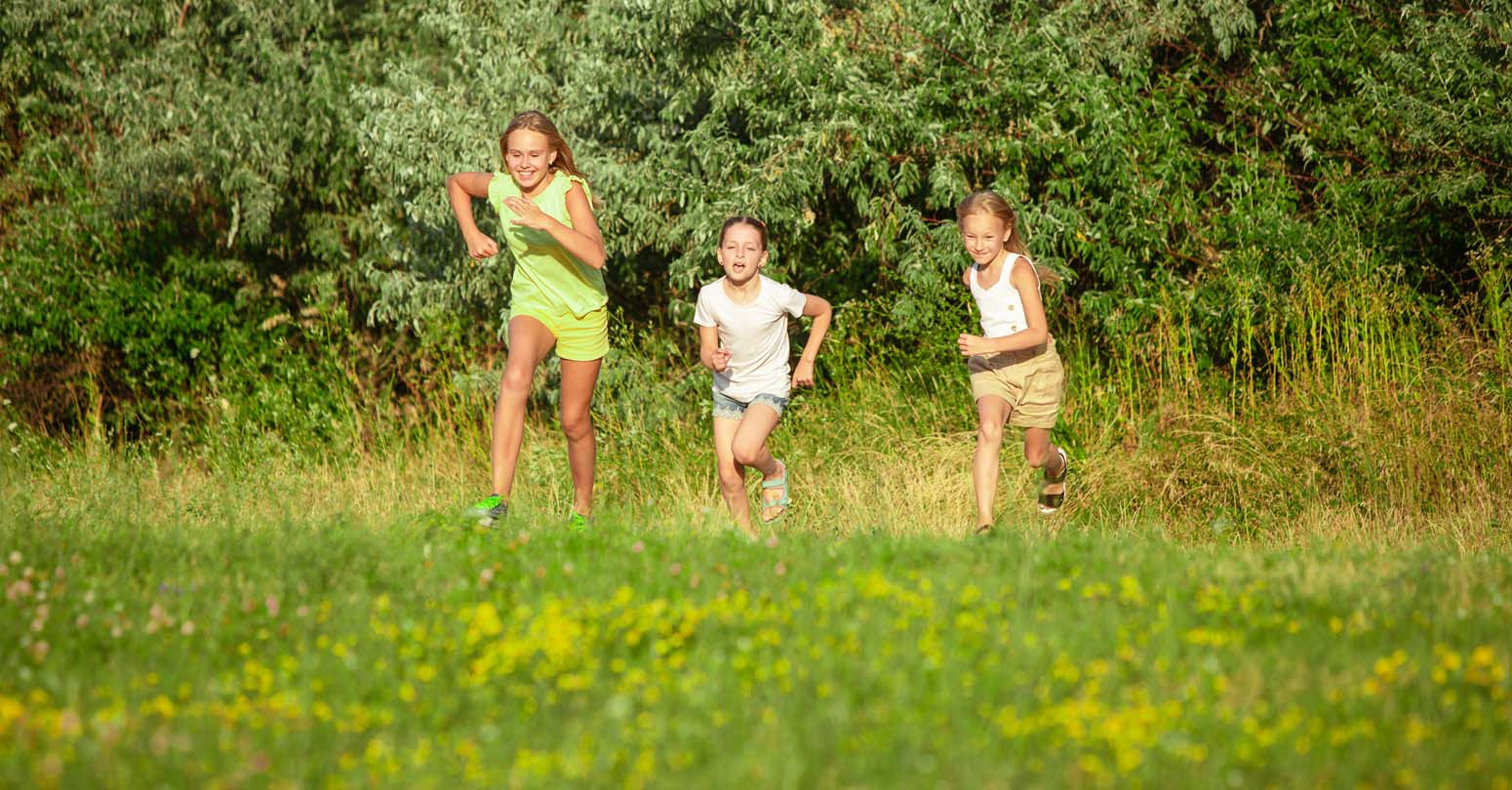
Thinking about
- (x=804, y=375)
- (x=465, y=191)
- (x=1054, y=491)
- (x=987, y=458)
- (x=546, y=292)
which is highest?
(x=465, y=191)

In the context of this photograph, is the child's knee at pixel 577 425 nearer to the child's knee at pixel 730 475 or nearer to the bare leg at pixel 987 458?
the child's knee at pixel 730 475

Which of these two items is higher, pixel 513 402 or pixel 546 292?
pixel 546 292

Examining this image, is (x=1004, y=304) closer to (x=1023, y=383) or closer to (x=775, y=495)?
(x=1023, y=383)

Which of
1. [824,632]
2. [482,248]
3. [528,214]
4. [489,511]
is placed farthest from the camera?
[482,248]

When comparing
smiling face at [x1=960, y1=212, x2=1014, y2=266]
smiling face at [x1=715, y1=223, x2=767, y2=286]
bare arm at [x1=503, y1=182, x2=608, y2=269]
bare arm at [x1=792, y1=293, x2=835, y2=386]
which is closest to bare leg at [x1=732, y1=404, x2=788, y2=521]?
bare arm at [x1=792, y1=293, x2=835, y2=386]

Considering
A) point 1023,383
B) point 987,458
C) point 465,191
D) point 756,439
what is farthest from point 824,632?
point 465,191

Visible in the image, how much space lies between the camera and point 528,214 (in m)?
6.60

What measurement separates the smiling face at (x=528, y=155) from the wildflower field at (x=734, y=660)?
5.83 feet

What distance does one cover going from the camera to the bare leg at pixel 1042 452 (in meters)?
7.23

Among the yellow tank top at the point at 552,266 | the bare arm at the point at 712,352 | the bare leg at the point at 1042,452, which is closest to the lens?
the bare arm at the point at 712,352

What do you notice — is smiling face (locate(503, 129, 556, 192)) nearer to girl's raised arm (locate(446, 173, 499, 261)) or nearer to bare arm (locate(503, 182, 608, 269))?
bare arm (locate(503, 182, 608, 269))

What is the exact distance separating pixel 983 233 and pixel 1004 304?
1.22ft

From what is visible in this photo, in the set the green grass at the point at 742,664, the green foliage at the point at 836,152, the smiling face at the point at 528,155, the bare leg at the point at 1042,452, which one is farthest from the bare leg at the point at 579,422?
the green foliage at the point at 836,152

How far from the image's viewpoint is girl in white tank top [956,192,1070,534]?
22.7 feet
